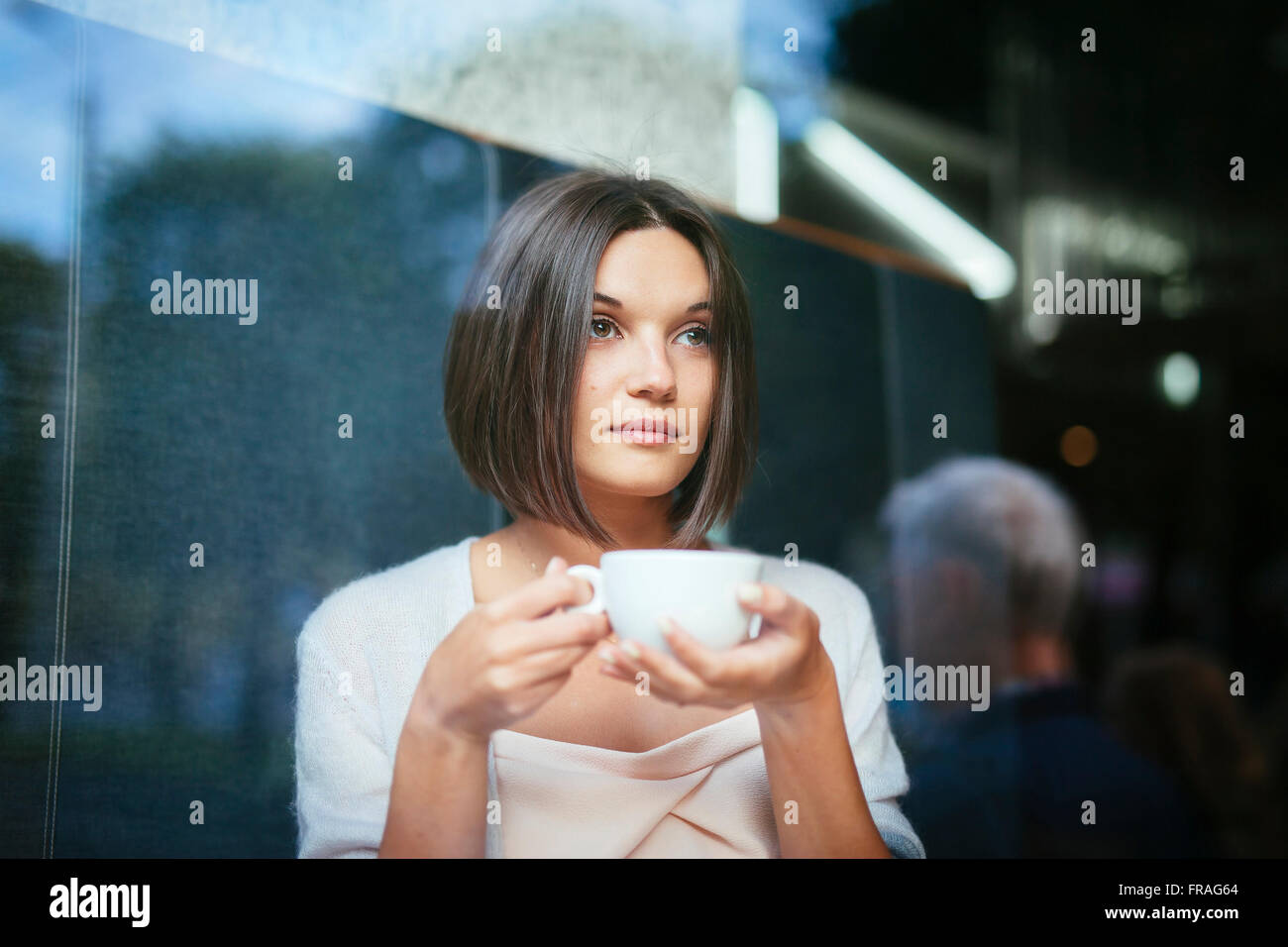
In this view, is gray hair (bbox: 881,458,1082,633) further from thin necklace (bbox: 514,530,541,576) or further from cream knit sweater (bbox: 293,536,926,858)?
thin necklace (bbox: 514,530,541,576)

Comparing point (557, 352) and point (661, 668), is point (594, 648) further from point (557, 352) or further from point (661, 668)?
point (557, 352)

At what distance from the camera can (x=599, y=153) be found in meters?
1.04

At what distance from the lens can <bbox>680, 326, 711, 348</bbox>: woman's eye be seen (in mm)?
952

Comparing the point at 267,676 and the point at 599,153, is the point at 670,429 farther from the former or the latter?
the point at 267,676

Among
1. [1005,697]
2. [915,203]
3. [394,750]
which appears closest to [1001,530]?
[1005,697]

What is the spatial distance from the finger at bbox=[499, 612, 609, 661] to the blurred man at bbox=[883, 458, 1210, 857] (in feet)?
1.64

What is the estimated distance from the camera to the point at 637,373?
2.99 feet

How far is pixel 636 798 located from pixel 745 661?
0.85 feet

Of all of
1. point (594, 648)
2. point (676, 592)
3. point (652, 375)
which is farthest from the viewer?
point (652, 375)

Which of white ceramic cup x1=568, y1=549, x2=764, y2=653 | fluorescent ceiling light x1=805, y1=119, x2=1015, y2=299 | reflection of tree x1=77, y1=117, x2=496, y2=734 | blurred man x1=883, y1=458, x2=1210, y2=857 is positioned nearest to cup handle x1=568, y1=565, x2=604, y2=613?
white ceramic cup x1=568, y1=549, x2=764, y2=653

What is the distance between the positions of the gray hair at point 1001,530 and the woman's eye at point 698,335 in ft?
1.14
